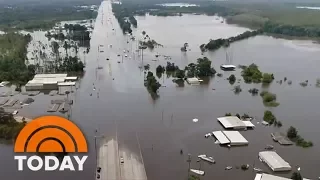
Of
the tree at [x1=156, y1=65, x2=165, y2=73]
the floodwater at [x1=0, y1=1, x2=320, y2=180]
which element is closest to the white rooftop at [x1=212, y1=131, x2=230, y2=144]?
the floodwater at [x1=0, y1=1, x2=320, y2=180]

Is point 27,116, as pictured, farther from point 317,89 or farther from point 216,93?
point 317,89

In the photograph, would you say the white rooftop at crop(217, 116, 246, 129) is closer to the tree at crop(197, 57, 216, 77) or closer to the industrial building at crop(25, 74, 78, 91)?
the tree at crop(197, 57, 216, 77)

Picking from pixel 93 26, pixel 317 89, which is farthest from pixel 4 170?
pixel 93 26

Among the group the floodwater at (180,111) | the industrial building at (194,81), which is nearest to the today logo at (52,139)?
the floodwater at (180,111)

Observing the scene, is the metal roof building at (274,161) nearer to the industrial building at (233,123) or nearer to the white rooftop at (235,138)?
the white rooftop at (235,138)

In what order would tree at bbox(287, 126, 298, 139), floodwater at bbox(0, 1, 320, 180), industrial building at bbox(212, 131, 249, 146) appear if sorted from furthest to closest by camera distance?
tree at bbox(287, 126, 298, 139), industrial building at bbox(212, 131, 249, 146), floodwater at bbox(0, 1, 320, 180)

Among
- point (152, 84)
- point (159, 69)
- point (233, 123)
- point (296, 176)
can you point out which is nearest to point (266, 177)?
point (296, 176)

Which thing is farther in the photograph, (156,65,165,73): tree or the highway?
(156,65,165,73): tree
